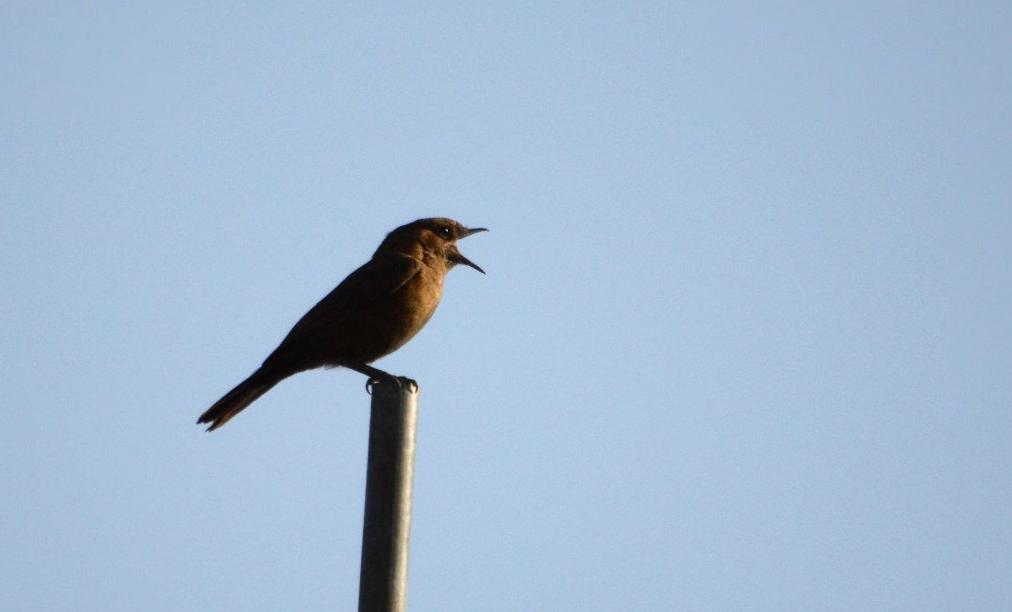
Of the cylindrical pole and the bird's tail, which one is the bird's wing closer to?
the bird's tail

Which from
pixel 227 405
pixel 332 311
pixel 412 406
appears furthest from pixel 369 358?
pixel 412 406

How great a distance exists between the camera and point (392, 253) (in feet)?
30.1

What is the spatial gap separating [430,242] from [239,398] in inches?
82.5

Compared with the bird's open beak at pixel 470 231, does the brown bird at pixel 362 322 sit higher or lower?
lower

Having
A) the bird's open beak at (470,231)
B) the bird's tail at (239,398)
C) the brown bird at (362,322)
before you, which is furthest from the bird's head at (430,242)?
the bird's tail at (239,398)

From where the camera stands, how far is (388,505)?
15.6 feet

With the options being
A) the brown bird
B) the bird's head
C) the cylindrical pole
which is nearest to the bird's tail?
the brown bird

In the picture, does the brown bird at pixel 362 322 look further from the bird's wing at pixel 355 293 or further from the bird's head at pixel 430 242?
the bird's head at pixel 430 242

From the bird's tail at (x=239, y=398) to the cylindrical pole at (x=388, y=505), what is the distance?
2.89 metres

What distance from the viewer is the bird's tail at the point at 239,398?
25.1 feet

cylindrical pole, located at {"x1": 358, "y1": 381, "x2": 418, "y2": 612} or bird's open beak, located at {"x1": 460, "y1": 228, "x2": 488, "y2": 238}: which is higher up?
bird's open beak, located at {"x1": 460, "y1": 228, "x2": 488, "y2": 238}

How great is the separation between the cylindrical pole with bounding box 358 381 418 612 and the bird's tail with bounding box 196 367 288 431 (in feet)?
9.48

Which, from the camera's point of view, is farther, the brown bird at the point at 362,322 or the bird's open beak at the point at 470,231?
the bird's open beak at the point at 470,231

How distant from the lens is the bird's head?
30.3 feet
